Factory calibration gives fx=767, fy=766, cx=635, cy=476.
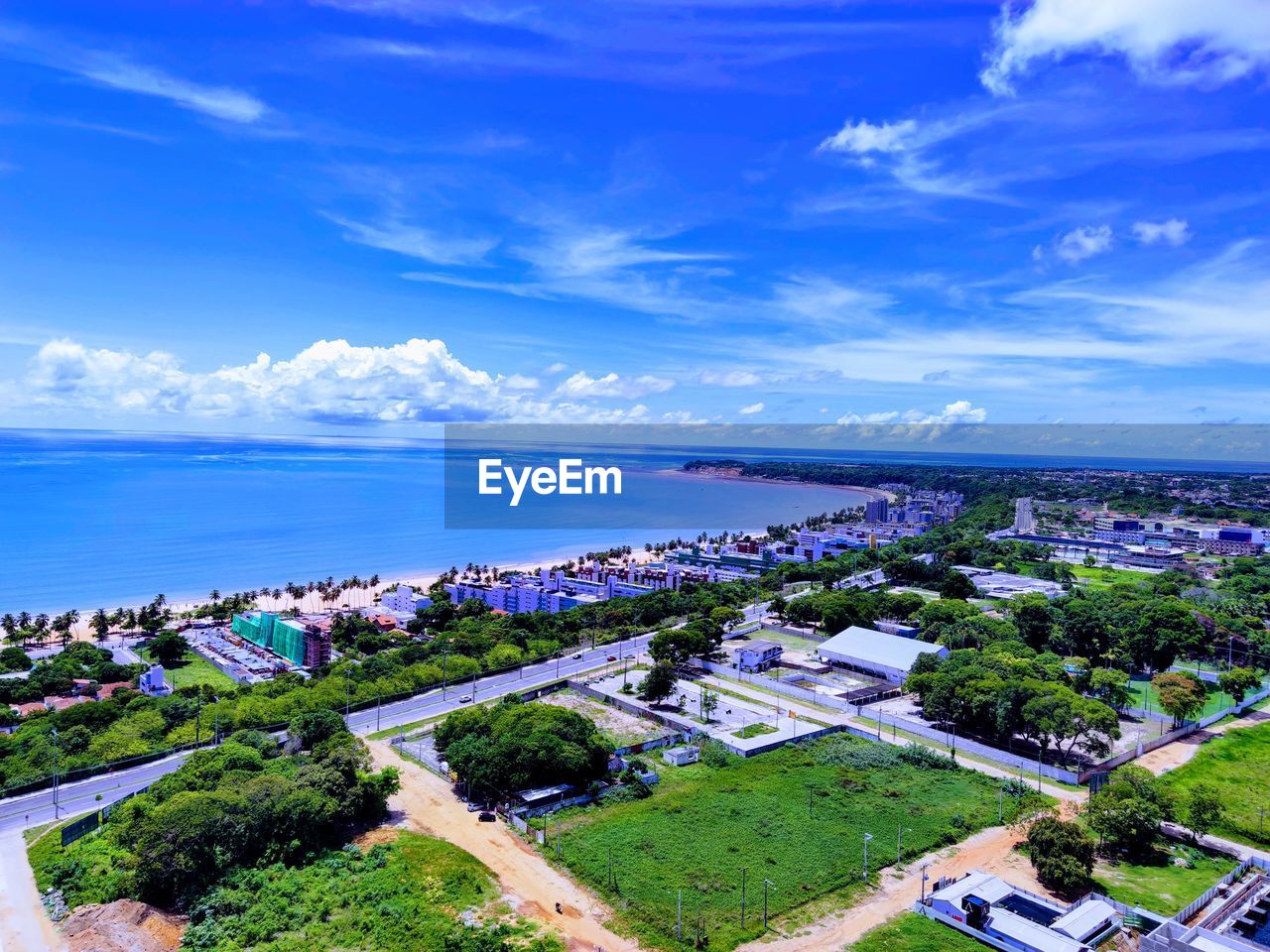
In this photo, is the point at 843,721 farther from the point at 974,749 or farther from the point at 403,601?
the point at 403,601

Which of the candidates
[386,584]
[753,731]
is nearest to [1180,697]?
[753,731]

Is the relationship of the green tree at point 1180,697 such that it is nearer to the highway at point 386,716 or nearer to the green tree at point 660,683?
the green tree at point 660,683

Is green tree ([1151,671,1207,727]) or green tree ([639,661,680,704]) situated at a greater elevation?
green tree ([1151,671,1207,727])

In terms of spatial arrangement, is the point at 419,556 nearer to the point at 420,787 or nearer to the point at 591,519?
the point at 591,519

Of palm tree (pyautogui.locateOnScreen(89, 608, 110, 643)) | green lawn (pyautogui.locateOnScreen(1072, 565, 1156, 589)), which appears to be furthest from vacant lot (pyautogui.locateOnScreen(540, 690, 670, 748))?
green lawn (pyautogui.locateOnScreen(1072, 565, 1156, 589))

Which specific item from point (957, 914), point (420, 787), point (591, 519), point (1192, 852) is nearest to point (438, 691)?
point (420, 787)

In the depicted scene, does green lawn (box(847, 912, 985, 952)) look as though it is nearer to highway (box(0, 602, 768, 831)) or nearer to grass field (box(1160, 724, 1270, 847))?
grass field (box(1160, 724, 1270, 847))

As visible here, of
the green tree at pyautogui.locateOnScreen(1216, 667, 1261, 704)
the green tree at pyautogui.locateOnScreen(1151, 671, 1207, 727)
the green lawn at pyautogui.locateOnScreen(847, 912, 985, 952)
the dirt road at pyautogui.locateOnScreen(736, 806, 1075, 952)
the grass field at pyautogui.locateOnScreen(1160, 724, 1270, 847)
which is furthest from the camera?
the green tree at pyautogui.locateOnScreen(1216, 667, 1261, 704)

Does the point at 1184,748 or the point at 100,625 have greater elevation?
the point at 1184,748
